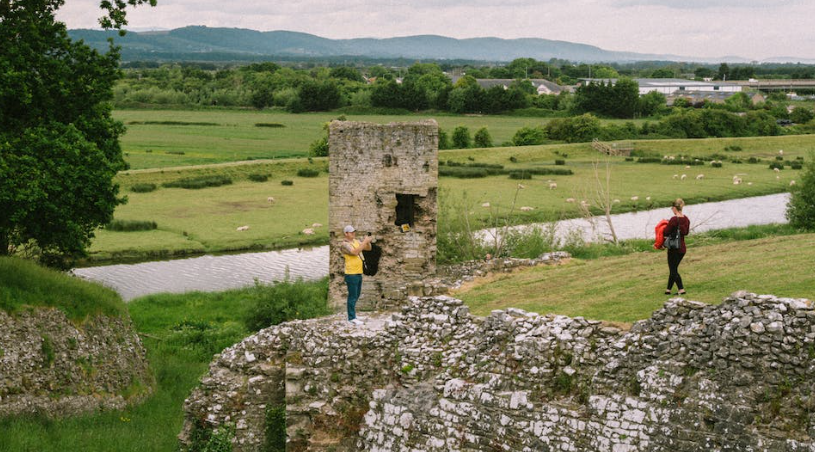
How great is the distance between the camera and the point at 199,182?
195 ft

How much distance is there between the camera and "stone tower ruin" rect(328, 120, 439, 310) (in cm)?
2469

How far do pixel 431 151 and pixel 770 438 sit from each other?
56.0 ft

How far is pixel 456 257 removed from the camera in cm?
3212

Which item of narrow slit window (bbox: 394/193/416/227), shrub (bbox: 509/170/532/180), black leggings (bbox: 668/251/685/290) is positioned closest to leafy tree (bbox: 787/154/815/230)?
narrow slit window (bbox: 394/193/416/227)

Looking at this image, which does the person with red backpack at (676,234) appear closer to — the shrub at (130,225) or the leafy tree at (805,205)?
the leafy tree at (805,205)

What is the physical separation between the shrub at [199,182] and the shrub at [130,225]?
12.8m

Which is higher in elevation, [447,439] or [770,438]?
[770,438]

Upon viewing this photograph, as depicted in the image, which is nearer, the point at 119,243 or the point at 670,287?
the point at 670,287

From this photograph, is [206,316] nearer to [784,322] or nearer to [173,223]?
[173,223]

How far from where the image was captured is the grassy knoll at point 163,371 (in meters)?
14.5

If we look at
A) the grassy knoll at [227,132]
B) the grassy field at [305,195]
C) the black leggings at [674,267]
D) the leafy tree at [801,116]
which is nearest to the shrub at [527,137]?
the grassy knoll at [227,132]

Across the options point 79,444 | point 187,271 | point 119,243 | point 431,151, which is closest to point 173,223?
point 119,243

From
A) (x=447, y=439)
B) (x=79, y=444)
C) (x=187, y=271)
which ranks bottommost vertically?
(x=187, y=271)

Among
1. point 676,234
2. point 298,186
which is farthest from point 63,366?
point 298,186
